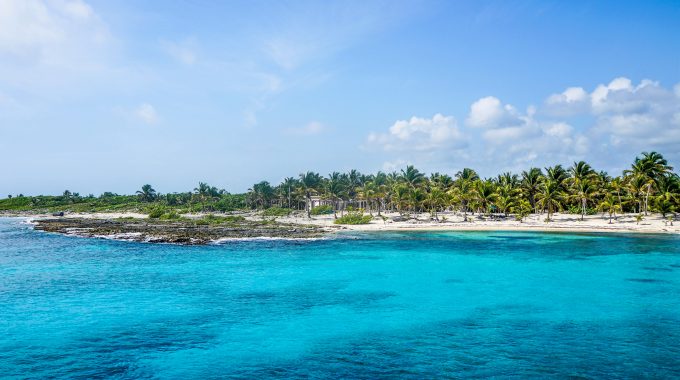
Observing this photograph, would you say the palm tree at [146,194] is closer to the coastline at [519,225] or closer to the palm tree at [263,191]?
the palm tree at [263,191]

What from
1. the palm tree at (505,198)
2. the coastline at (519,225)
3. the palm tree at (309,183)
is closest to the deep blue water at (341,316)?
the coastline at (519,225)

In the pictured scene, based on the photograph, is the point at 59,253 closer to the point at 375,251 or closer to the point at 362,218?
the point at 375,251

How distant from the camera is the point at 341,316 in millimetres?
24734

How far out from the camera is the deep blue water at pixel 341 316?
17547mm

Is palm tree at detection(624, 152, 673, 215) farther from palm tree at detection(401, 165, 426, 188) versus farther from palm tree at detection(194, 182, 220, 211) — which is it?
palm tree at detection(194, 182, 220, 211)

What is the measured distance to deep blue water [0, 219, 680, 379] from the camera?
17547 millimetres

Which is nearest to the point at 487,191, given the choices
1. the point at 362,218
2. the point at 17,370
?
the point at 362,218

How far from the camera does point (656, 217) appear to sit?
77.6 meters

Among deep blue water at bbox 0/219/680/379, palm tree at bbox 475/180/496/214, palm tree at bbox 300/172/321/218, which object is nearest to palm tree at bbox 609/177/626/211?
palm tree at bbox 475/180/496/214

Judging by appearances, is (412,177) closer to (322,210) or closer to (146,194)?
(322,210)

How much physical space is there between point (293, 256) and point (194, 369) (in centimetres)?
3102

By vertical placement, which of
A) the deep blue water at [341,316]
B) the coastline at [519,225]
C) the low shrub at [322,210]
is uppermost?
the low shrub at [322,210]

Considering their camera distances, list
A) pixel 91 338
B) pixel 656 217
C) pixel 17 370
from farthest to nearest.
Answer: pixel 656 217, pixel 91 338, pixel 17 370

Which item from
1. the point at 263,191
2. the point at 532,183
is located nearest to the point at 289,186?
the point at 263,191
